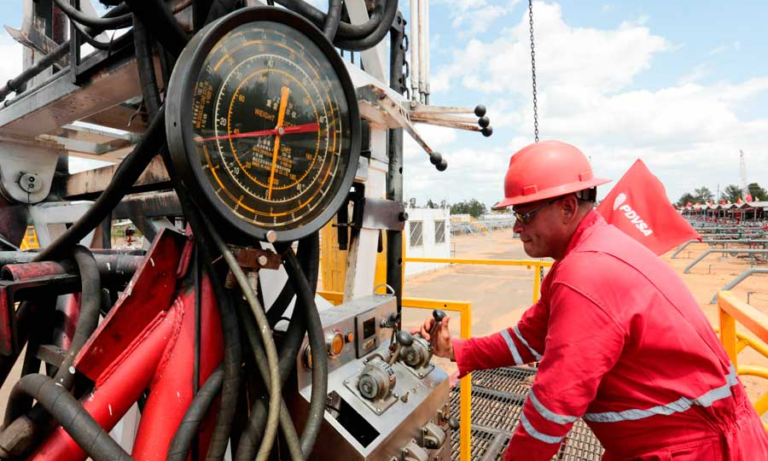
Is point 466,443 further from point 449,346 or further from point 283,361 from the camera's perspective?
point 283,361

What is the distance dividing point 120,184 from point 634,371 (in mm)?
1712

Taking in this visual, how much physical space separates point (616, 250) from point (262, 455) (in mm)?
1301

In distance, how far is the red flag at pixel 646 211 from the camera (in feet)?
14.2

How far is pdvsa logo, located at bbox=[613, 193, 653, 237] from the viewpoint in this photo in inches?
175

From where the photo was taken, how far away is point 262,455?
0.86 meters

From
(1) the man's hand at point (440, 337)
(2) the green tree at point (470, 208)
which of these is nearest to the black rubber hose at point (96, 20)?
(1) the man's hand at point (440, 337)

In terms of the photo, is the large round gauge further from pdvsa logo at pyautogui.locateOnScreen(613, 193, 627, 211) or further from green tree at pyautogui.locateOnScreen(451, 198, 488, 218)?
green tree at pyautogui.locateOnScreen(451, 198, 488, 218)

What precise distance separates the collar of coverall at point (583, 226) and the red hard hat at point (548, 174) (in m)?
0.14

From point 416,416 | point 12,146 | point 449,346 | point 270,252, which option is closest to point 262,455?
point 270,252

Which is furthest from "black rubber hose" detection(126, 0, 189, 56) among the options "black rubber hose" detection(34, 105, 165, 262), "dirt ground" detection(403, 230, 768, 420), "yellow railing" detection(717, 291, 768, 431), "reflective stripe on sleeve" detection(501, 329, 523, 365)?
"dirt ground" detection(403, 230, 768, 420)

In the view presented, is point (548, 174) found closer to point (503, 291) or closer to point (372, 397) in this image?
point (372, 397)

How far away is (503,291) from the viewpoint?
9.62 m

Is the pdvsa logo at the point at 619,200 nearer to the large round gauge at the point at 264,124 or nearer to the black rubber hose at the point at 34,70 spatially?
the large round gauge at the point at 264,124

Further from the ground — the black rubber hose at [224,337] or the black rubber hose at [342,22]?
the black rubber hose at [342,22]
